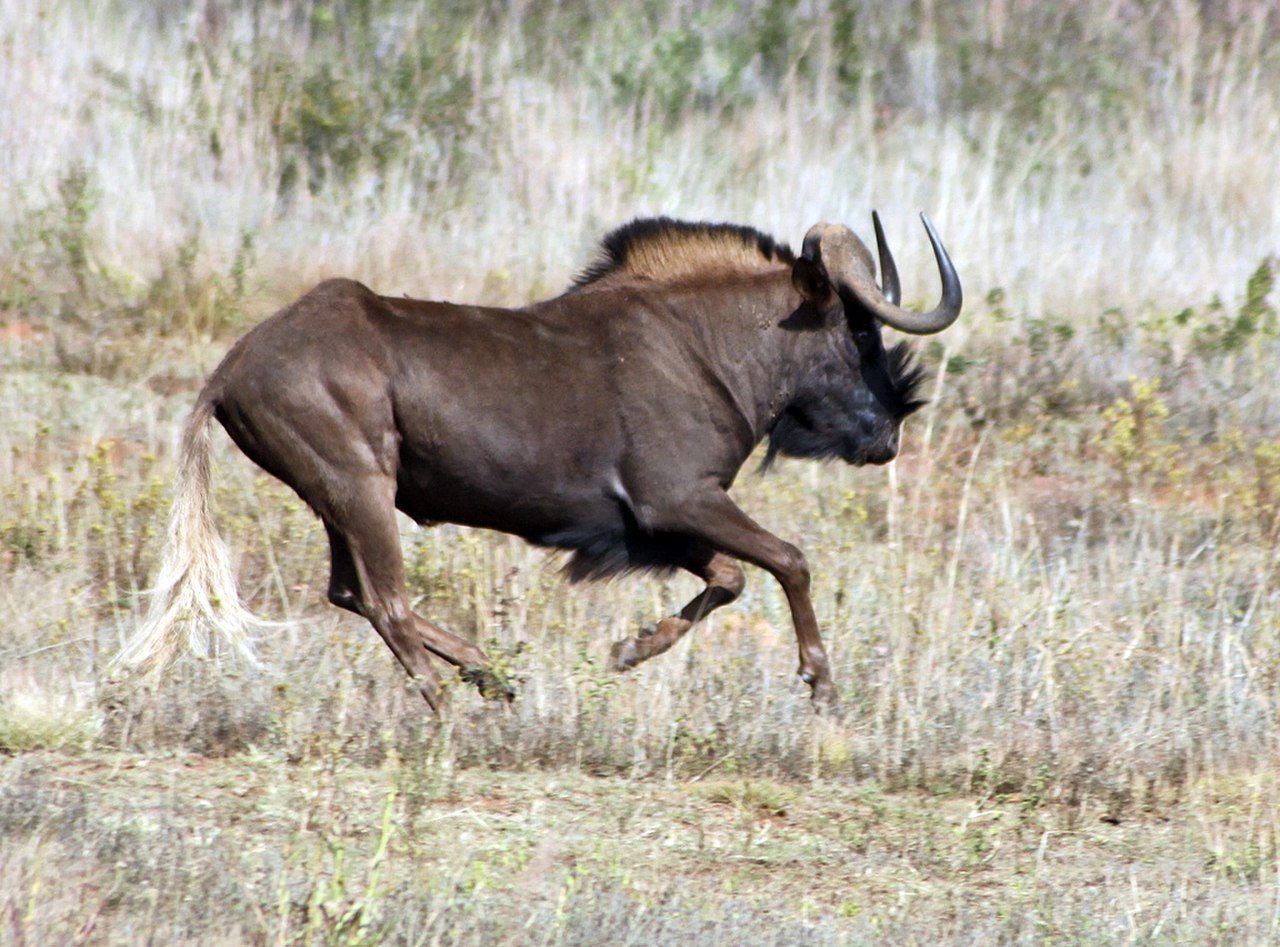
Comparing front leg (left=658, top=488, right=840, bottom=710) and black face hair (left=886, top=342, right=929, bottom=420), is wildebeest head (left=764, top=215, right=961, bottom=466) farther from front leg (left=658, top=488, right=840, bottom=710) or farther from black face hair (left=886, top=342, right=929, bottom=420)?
front leg (left=658, top=488, right=840, bottom=710)

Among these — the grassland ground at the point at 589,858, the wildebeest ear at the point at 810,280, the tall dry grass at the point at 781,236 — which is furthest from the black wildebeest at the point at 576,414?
the grassland ground at the point at 589,858

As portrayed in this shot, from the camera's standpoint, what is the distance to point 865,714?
668 cm

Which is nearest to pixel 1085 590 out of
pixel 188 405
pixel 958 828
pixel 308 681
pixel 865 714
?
pixel 865 714

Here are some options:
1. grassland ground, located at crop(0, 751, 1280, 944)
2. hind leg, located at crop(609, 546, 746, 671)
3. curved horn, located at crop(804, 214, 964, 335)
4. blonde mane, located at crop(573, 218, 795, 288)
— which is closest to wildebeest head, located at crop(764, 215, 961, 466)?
curved horn, located at crop(804, 214, 964, 335)

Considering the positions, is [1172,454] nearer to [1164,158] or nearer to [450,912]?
[1164,158]

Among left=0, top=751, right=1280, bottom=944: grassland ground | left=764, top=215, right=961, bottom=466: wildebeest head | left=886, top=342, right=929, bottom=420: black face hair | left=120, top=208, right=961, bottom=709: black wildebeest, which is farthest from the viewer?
left=886, top=342, right=929, bottom=420: black face hair

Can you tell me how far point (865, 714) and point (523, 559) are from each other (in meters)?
2.03

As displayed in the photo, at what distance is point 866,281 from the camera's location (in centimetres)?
672

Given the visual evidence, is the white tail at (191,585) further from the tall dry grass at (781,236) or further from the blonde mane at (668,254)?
the blonde mane at (668,254)

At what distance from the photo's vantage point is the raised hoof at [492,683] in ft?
20.5

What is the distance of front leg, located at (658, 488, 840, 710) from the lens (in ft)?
20.8

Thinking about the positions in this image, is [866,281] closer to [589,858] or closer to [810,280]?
[810,280]

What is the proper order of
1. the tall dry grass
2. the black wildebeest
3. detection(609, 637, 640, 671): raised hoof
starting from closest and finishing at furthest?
the black wildebeest
the tall dry grass
detection(609, 637, 640, 671): raised hoof

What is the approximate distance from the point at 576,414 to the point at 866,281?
1.27 metres
